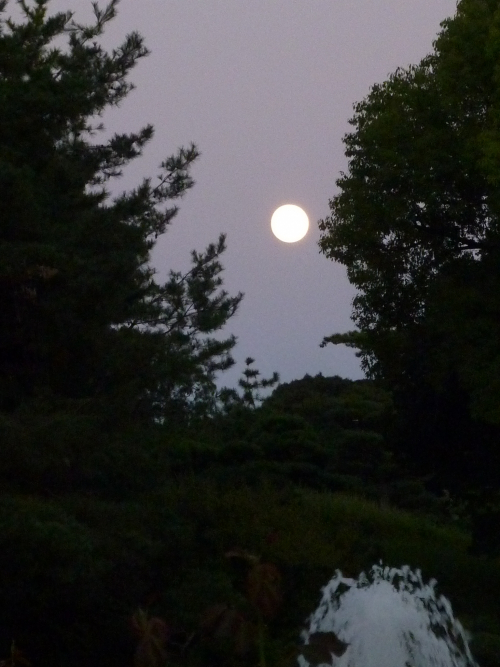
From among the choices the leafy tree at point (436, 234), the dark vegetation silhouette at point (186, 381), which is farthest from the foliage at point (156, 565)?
the leafy tree at point (436, 234)

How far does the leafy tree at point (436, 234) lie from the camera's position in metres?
13.9

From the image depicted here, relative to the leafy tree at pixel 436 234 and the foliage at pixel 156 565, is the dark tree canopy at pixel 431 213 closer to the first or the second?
the leafy tree at pixel 436 234

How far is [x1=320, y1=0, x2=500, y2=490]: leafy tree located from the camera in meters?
13.9

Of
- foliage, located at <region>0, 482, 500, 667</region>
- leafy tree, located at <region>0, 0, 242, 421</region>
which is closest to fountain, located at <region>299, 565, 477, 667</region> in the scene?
foliage, located at <region>0, 482, 500, 667</region>

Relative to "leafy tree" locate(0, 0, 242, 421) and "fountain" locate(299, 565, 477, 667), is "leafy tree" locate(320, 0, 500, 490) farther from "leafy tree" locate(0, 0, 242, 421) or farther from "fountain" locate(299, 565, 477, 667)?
"fountain" locate(299, 565, 477, 667)

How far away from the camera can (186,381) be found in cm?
2086

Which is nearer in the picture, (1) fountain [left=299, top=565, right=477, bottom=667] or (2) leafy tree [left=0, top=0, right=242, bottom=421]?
(1) fountain [left=299, top=565, right=477, bottom=667]

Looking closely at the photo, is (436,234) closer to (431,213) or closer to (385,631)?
(431,213)

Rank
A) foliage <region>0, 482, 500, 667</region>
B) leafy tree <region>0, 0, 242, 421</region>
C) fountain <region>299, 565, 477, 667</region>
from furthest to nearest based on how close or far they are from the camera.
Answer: leafy tree <region>0, 0, 242, 421</region>
foliage <region>0, 482, 500, 667</region>
fountain <region>299, 565, 477, 667</region>

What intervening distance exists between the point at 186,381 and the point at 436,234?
7666 millimetres

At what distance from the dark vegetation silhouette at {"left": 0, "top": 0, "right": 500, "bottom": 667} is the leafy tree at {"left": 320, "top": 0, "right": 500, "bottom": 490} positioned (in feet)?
0.11

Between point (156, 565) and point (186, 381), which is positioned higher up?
point (186, 381)

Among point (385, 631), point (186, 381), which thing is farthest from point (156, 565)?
point (186, 381)

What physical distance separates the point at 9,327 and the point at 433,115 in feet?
22.1
